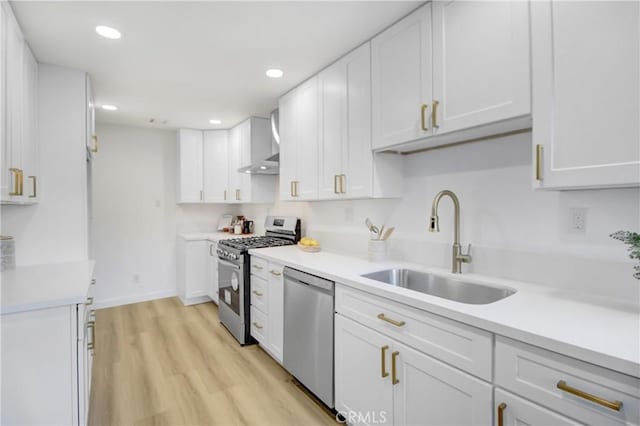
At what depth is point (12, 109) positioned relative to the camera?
1781 mm

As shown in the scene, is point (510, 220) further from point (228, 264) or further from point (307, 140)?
point (228, 264)

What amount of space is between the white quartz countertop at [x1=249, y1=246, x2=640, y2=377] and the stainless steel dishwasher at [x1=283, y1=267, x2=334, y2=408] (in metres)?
0.36

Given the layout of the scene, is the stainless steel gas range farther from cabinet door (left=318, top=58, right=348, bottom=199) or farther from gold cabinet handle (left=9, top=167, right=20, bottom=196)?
gold cabinet handle (left=9, top=167, right=20, bottom=196)

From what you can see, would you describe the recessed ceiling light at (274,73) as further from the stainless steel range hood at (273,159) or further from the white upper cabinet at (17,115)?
the white upper cabinet at (17,115)

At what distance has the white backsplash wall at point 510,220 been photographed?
1.38 meters

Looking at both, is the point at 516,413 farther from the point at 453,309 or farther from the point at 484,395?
the point at 453,309

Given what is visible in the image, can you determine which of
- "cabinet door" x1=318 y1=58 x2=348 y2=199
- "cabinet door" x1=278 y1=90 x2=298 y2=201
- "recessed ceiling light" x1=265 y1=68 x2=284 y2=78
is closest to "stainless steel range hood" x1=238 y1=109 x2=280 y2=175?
"cabinet door" x1=278 y1=90 x2=298 y2=201

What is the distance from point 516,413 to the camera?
3.54ft

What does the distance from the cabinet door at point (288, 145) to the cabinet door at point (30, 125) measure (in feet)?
6.04

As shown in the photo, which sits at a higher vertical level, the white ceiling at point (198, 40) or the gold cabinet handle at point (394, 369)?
the white ceiling at point (198, 40)

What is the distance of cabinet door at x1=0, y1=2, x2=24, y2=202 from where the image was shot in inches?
66.6

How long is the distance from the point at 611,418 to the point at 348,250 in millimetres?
2043

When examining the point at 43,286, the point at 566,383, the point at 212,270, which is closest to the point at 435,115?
the point at 566,383

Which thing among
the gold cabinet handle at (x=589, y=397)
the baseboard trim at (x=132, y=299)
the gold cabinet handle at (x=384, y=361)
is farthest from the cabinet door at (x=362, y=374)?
the baseboard trim at (x=132, y=299)
